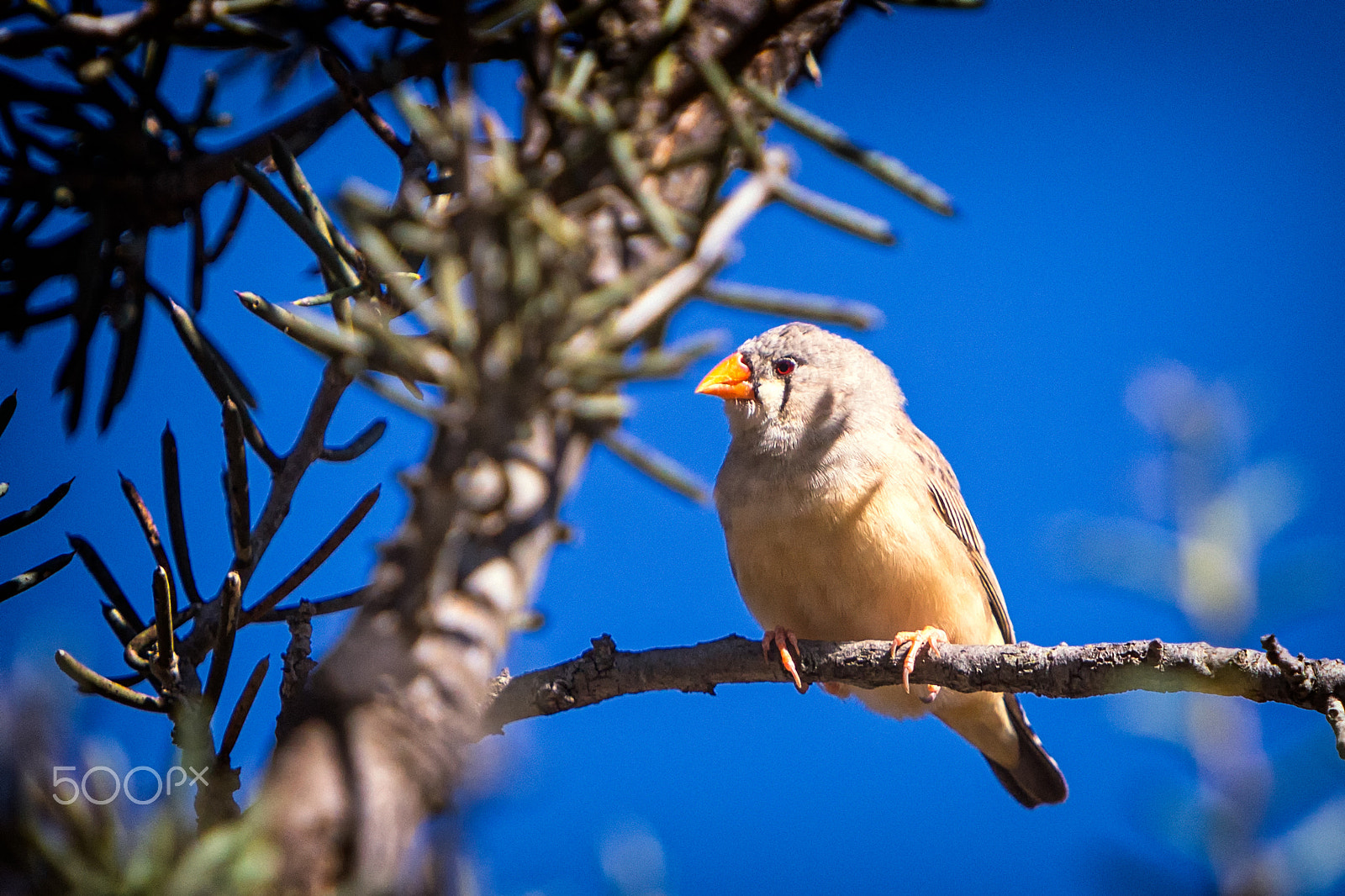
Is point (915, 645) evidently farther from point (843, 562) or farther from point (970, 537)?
point (970, 537)

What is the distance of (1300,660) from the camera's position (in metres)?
2.26

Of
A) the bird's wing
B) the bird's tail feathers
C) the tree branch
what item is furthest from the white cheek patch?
the bird's tail feathers

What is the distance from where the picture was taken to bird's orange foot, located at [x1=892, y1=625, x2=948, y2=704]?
3096 millimetres

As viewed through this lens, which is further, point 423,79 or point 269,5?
point 423,79

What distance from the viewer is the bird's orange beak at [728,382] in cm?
530

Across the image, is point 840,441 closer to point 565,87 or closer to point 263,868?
point 565,87

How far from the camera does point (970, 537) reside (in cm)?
528

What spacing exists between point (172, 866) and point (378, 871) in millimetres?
268

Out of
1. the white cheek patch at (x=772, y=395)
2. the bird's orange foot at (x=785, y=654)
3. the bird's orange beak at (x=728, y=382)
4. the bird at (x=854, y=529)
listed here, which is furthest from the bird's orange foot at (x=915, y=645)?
the bird's orange beak at (x=728, y=382)

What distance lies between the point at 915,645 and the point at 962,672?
72 cm

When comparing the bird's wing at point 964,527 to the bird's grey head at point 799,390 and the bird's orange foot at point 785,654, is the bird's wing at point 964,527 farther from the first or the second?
the bird's orange foot at point 785,654

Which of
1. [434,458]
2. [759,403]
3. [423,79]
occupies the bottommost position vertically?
[434,458]

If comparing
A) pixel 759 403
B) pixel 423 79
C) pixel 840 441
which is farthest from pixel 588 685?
pixel 759 403

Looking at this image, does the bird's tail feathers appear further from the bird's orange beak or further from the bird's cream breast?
the bird's orange beak
